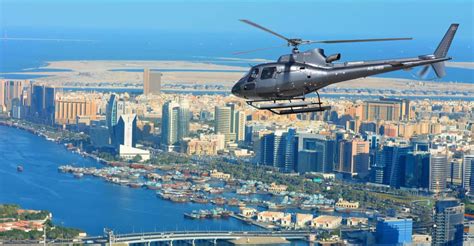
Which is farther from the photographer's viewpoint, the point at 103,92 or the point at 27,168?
the point at 103,92

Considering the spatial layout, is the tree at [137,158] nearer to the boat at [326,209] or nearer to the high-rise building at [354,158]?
the high-rise building at [354,158]

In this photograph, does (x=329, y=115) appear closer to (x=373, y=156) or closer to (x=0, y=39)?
(x=373, y=156)

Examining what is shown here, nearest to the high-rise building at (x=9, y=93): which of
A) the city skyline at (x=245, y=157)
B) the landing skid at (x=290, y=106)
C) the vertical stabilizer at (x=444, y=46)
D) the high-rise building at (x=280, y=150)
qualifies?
the city skyline at (x=245, y=157)

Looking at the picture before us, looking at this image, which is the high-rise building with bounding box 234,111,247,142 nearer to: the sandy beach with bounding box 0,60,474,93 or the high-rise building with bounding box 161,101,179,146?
the high-rise building with bounding box 161,101,179,146

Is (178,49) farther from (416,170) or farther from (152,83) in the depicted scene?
(416,170)

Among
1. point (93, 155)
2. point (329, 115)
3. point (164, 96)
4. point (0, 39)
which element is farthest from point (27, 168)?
point (0, 39)
